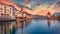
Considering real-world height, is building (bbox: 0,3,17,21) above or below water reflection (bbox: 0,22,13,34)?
above

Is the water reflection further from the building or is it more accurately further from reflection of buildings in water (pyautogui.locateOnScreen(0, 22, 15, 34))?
the building

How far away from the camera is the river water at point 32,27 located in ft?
15.5

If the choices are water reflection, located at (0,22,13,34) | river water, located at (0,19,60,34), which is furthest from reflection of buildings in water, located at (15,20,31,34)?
water reflection, located at (0,22,13,34)

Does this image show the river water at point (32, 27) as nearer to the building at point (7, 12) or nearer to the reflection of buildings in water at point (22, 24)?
the reflection of buildings in water at point (22, 24)

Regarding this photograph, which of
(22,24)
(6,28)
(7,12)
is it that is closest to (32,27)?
(22,24)

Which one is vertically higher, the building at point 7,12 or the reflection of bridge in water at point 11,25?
the building at point 7,12

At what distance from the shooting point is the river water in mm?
4717

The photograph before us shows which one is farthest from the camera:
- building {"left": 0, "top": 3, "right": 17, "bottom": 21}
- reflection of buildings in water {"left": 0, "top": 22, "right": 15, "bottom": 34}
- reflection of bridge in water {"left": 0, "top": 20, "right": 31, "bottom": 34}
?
building {"left": 0, "top": 3, "right": 17, "bottom": 21}

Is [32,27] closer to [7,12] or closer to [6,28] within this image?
[6,28]

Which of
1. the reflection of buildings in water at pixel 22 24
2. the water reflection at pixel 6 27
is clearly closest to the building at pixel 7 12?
the water reflection at pixel 6 27

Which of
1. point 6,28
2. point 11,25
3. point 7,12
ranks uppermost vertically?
point 7,12

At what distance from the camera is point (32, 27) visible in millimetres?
4895

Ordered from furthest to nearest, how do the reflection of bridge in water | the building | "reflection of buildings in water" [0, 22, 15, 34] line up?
the building, the reflection of bridge in water, "reflection of buildings in water" [0, 22, 15, 34]

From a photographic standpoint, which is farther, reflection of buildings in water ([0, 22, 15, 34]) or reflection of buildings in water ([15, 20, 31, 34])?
reflection of buildings in water ([15, 20, 31, 34])
